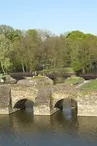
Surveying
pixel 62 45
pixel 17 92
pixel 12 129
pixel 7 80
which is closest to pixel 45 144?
pixel 12 129

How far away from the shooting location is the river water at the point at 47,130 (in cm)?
3175

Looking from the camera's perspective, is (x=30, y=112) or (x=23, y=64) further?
(x=23, y=64)

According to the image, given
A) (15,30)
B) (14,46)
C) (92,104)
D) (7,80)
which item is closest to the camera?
(92,104)

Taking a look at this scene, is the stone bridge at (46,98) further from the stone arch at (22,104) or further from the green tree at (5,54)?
the green tree at (5,54)

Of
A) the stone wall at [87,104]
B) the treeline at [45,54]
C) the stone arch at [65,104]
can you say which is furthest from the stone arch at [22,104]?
the treeline at [45,54]

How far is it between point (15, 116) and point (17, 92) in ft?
13.6

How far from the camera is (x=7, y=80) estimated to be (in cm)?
7450

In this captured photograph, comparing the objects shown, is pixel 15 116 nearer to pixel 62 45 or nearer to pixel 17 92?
pixel 17 92

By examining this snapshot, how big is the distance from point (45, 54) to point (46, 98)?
49657 millimetres

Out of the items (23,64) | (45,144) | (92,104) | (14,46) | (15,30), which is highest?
(15,30)

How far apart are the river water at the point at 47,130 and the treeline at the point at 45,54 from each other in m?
43.1

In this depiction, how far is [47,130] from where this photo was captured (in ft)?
116

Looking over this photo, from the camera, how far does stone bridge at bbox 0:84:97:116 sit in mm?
40031

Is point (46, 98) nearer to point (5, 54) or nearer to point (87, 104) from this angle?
point (87, 104)
